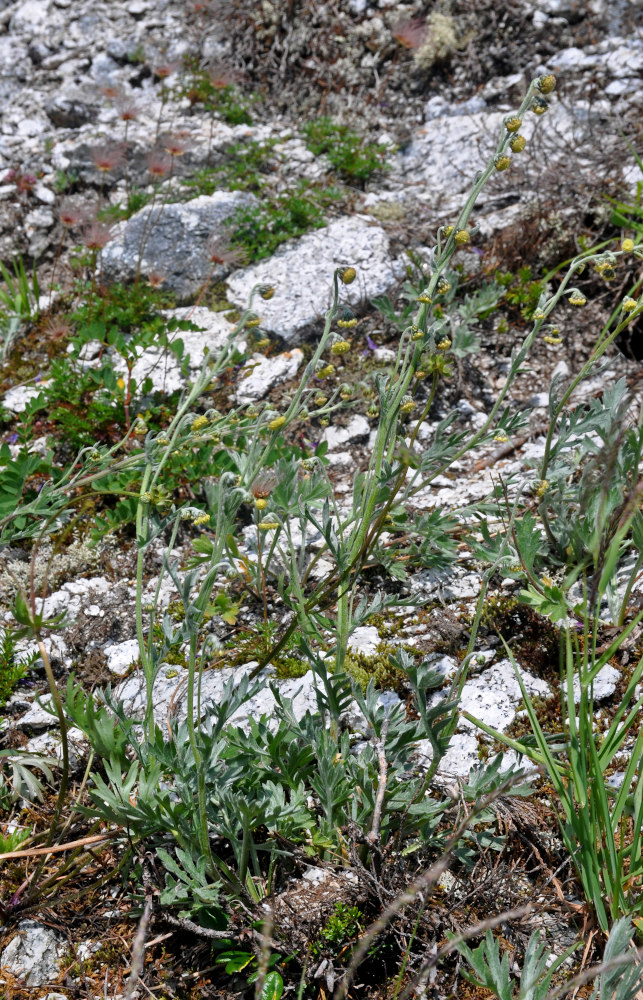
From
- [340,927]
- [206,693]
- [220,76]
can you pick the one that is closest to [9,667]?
[206,693]

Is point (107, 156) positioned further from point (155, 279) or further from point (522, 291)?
point (522, 291)

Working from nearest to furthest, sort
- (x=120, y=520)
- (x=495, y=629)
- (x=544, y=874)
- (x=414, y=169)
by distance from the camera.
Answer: (x=544, y=874)
(x=495, y=629)
(x=120, y=520)
(x=414, y=169)

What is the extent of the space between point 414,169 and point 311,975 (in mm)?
4946

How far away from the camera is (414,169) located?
17.0ft

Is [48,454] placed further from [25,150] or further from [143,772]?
[25,150]

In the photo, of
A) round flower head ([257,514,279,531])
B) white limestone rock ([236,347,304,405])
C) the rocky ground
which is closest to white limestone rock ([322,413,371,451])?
the rocky ground

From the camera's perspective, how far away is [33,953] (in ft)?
6.45

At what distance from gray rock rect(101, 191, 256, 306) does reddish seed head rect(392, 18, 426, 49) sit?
1.97 m

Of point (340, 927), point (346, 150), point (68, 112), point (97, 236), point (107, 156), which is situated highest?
point (68, 112)

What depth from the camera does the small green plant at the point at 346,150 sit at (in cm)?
501

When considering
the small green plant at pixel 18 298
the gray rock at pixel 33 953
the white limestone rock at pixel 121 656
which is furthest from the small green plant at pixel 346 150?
the gray rock at pixel 33 953

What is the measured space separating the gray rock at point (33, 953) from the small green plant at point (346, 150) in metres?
4.66

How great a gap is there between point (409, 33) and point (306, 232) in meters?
2.17

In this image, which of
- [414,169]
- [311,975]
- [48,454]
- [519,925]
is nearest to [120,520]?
[48,454]
